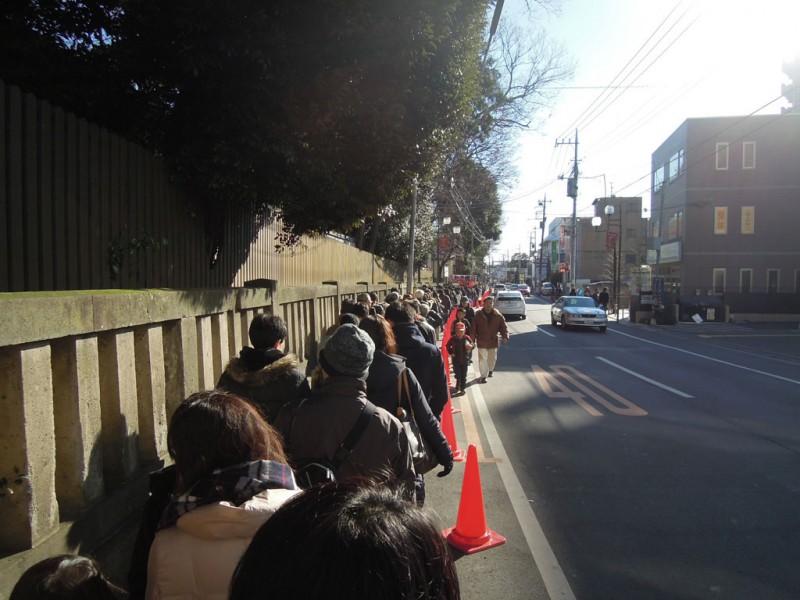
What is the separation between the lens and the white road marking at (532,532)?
3885mm

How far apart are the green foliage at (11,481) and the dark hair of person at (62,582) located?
0.77 metres

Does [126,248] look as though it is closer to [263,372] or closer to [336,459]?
[263,372]

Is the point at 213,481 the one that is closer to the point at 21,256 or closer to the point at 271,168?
the point at 21,256

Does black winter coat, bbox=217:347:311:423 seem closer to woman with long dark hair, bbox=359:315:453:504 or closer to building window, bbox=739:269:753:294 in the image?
woman with long dark hair, bbox=359:315:453:504

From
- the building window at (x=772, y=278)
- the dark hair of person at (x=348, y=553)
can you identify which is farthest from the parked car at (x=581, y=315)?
the dark hair of person at (x=348, y=553)

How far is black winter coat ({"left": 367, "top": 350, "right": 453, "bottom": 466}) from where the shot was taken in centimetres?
387

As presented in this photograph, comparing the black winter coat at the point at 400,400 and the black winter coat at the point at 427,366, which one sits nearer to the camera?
the black winter coat at the point at 400,400

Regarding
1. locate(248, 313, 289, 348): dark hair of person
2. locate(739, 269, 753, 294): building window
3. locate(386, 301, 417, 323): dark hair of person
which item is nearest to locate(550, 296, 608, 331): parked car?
locate(739, 269, 753, 294): building window

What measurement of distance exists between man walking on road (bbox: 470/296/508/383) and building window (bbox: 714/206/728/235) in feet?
98.1

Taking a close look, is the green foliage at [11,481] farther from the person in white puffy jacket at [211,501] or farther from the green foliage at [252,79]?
the green foliage at [252,79]

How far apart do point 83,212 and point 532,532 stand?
161 inches

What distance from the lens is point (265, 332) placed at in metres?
3.73

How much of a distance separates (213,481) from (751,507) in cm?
506

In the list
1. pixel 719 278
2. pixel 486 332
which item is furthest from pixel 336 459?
pixel 719 278
